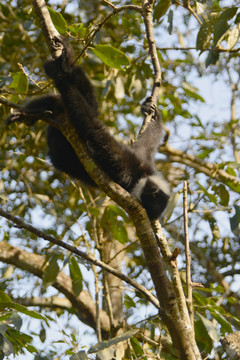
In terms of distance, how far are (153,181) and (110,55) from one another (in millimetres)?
1244

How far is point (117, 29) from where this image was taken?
6832 millimetres

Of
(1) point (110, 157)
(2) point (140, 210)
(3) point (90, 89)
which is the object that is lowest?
(2) point (140, 210)

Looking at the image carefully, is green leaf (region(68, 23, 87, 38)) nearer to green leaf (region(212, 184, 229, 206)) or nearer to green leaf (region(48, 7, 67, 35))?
green leaf (region(48, 7, 67, 35))

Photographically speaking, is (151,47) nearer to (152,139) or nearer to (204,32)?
(204,32)

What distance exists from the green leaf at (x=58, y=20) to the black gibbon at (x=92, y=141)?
0.16m

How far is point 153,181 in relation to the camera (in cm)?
421

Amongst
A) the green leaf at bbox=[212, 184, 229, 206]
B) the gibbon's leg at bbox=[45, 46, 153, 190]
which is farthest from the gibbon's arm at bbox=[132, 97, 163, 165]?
the green leaf at bbox=[212, 184, 229, 206]

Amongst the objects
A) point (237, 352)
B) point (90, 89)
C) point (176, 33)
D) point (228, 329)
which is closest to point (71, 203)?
point (90, 89)

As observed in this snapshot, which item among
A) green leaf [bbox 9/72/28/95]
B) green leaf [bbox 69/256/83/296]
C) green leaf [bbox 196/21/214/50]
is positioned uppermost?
green leaf [bbox 196/21/214/50]

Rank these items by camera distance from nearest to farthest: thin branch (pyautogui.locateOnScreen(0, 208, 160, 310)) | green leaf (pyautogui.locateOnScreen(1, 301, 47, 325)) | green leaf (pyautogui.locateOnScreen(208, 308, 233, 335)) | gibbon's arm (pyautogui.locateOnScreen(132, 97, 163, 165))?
thin branch (pyautogui.locateOnScreen(0, 208, 160, 310))
green leaf (pyautogui.locateOnScreen(1, 301, 47, 325))
green leaf (pyautogui.locateOnScreen(208, 308, 233, 335))
gibbon's arm (pyautogui.locateOnScreen(132, 97, 163, 165))

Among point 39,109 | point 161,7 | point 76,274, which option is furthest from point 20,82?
point 76,274

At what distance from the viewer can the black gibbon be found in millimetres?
3396

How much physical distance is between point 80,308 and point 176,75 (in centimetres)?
358

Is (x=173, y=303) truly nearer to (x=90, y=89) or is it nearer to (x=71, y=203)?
(x=90, y=89)
